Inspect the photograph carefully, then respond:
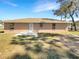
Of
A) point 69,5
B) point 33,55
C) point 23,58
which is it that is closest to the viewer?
point 23,58

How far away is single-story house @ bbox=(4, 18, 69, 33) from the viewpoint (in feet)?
90.4

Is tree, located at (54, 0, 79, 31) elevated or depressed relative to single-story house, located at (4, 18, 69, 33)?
elevated

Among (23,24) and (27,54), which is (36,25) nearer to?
(23,24)

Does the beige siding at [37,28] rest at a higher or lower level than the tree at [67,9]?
lower

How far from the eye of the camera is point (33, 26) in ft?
93.2

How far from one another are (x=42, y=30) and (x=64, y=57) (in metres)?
19.3

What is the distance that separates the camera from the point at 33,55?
988cm

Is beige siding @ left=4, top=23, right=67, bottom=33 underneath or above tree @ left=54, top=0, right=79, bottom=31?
underneath

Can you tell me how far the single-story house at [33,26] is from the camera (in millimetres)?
27562

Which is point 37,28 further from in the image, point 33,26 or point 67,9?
point 67,9

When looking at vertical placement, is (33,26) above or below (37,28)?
above

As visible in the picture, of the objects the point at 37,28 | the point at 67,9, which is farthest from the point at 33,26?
the point at 67,9

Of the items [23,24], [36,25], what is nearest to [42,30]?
[36,25]

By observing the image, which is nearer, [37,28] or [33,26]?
[33,26]
